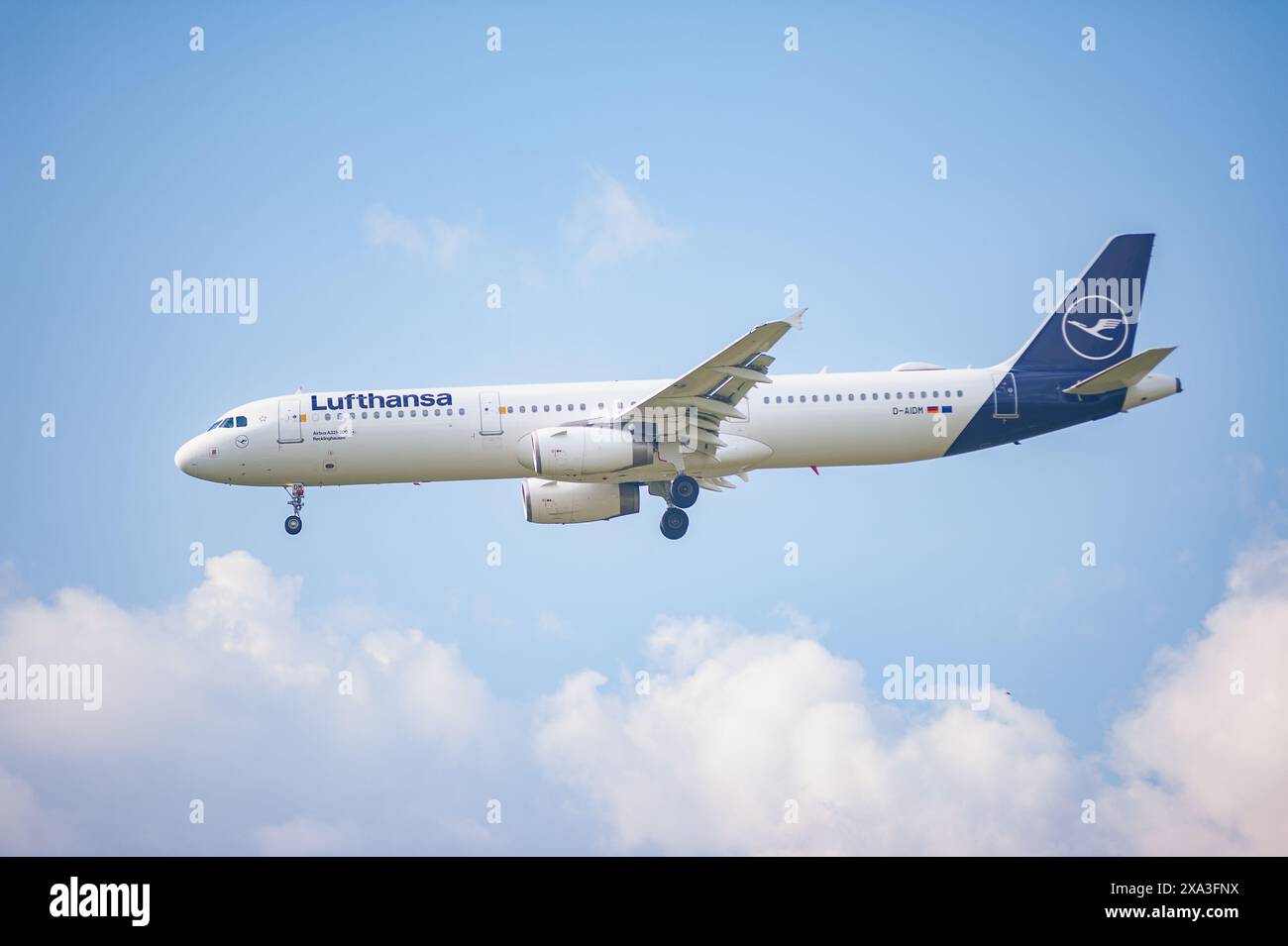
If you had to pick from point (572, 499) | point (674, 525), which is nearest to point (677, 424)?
point (674, 525)

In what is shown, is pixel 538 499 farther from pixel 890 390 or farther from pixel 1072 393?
pixel 1072 393

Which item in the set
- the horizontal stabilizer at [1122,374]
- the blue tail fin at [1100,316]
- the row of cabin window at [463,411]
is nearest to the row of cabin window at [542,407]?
the row of cabin window at [463,411]

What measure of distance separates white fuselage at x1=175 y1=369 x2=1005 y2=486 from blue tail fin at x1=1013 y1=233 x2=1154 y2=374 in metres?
2.42

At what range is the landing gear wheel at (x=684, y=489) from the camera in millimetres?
43969

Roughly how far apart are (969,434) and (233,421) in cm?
2126

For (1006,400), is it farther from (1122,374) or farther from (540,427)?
(540,427)

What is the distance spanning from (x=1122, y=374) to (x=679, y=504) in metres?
12.9

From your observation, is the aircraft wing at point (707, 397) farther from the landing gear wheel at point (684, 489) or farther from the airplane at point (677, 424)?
the landing gear wheel at point (684, 489)

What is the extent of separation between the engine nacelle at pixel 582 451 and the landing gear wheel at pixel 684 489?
185cm

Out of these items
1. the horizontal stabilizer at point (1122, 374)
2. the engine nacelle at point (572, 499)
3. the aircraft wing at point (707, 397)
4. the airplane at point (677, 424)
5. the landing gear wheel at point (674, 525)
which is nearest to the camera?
the aircraft wing at point (707, 397)

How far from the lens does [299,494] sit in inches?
1779

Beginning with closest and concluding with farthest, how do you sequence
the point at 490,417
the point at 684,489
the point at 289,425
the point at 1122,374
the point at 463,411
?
the point at 1122,374 < the point at 490,417 < the point at 463,411 < the point at 684,489 < the point at 289,425

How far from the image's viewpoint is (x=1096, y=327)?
45500mm
